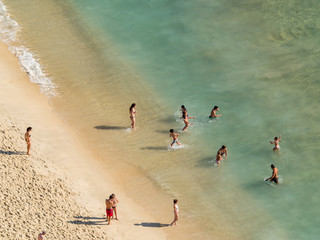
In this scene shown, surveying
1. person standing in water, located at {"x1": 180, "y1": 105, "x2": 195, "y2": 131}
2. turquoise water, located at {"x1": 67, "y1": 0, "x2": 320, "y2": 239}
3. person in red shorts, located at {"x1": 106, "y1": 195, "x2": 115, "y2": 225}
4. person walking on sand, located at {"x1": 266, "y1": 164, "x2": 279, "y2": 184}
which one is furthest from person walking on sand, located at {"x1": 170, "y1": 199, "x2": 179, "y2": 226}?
person standing in water, located at {"x1": 180, "y1": 105, "x2": 195, "y2": 131}

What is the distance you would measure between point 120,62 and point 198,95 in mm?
5588

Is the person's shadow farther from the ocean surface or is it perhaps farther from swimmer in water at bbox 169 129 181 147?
swimmer in water at bbox 169 129 181 147

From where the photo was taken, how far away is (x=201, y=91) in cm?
3203

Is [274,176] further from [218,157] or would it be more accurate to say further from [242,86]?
[242,86]

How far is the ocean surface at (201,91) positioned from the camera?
25.1m

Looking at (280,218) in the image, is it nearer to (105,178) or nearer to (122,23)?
(105,178)

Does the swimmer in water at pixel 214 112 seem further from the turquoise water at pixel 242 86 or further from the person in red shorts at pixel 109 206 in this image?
the person in red shorts at pixel 109 206

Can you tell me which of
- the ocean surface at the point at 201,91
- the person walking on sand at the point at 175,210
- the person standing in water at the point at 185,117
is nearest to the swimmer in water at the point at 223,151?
the ocean surface at the point at 201,91

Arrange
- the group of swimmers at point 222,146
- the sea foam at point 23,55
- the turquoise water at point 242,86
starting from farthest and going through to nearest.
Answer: the sea foam at point 23,55, the group of swimmers at point 222,146, the turquoise water at point 242,86

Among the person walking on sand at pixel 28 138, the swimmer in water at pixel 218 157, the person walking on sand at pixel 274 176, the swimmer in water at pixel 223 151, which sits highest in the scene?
the person walking on sand at pixel 28 138

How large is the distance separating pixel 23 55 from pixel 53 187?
13.1 m

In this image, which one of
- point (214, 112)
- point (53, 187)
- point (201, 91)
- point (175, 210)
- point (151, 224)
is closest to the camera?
point (175, 210)

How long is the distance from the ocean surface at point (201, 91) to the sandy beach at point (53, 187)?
1115 millimetres

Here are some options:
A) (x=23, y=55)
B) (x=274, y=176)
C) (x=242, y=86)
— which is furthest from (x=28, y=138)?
(x=242, y=86)
